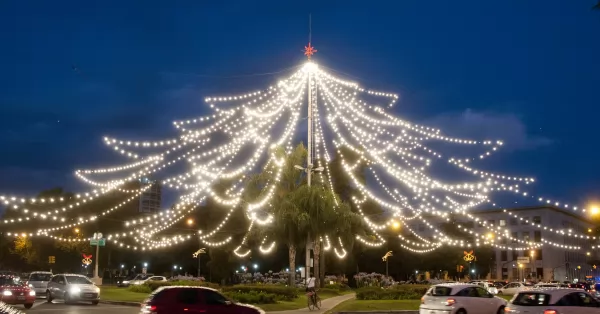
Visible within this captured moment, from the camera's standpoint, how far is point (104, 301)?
32.3 metres

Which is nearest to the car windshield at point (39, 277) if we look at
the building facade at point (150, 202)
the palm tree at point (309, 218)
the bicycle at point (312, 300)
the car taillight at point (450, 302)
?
the palm tree at point (309, 218)

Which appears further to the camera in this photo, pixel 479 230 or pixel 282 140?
Answer: pixel 479 230

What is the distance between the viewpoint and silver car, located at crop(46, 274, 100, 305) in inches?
1166

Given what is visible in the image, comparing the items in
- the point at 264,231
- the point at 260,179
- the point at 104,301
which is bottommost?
the point at 104,301

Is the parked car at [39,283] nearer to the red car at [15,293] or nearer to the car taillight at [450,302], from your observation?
the red car at [15,293]

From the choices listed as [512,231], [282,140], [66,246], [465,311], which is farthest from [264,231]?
[512,231]

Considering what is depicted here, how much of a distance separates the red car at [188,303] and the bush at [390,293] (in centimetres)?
1622

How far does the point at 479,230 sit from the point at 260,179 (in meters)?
69.9

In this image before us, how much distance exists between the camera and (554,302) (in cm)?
1543

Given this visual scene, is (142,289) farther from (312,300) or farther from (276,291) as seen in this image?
(312,300)

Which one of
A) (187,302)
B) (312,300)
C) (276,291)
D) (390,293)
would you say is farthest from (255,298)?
(187,302)

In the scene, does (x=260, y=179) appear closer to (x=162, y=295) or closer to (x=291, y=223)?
(x=291, y=223)

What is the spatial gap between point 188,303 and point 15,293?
13.5m

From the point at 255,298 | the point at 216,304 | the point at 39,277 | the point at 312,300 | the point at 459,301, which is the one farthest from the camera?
the point at 39,277
